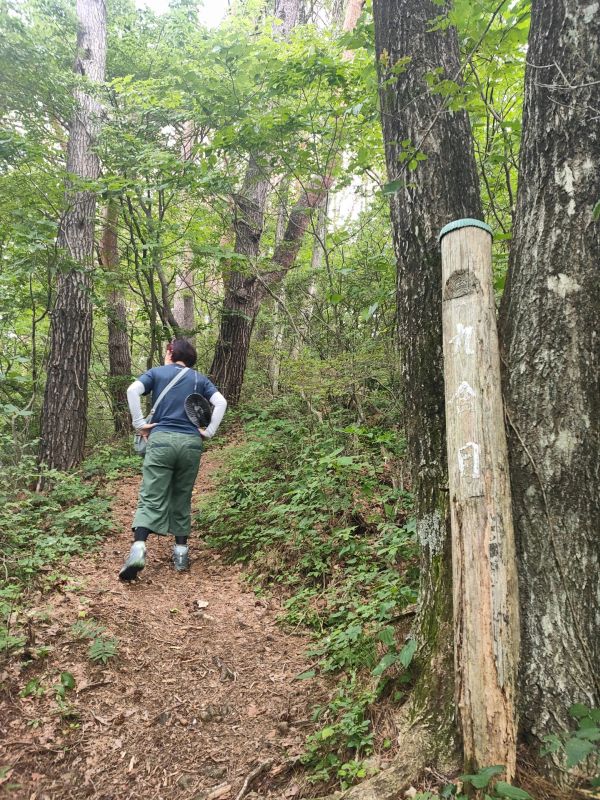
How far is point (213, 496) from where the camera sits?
21.9 feet

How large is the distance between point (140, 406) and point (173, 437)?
452 millimetres

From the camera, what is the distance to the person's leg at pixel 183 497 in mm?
5008

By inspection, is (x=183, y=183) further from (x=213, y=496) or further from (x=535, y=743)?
(x=535, y=743)

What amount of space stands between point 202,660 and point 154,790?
1.07 metres

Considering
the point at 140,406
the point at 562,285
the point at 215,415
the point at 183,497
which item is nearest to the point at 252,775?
the point at 562,285

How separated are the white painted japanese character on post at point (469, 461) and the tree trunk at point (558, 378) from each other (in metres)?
0.22

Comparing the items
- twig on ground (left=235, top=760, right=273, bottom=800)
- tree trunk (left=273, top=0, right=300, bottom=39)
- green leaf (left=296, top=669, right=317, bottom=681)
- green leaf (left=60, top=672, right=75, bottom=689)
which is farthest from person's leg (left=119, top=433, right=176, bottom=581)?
tree trunk (left=273, top=0, right=300, bottom=39)

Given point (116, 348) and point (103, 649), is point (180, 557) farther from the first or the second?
point (116, 348)

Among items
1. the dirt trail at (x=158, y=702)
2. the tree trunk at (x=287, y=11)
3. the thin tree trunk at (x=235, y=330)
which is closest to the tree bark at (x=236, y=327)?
the thin tree trunk at (x=235, y=330)

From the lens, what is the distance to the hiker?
4.86 metres

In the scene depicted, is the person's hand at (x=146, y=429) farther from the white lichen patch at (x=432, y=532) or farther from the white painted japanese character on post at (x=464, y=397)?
the white painted japanese character on post at (x=464, y=397)

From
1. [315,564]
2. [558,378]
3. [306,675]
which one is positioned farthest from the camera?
[315,564]

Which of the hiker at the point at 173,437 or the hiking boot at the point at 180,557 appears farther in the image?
the hiking boot at the point at 180,557

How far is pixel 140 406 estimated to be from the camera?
4.98 metres
